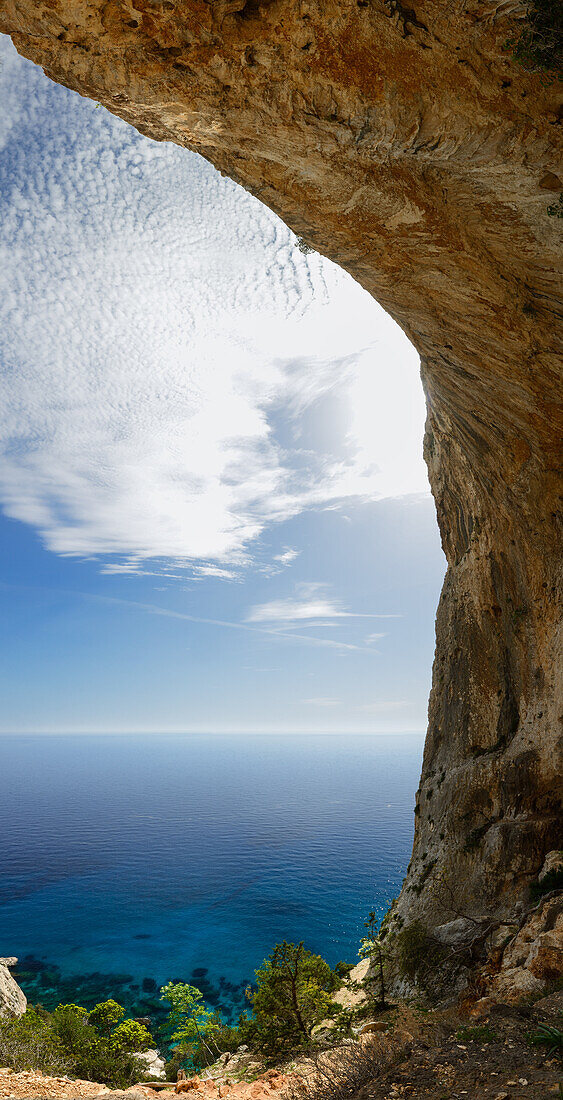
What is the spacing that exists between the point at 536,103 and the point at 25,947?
84603mm

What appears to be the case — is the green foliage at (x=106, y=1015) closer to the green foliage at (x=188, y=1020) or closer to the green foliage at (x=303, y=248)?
the green foliage at (x=188, y=1020)

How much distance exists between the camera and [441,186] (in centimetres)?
1143

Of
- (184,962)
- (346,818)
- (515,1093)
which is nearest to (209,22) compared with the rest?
(515,1093)

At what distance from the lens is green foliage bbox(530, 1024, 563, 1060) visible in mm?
7648

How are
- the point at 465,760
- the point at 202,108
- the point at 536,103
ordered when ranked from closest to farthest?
the point at 536,103 < the point at 202,108 < the point at 465,760

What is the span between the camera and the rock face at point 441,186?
8.81 m

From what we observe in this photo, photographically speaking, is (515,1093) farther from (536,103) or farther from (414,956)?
(536,103)

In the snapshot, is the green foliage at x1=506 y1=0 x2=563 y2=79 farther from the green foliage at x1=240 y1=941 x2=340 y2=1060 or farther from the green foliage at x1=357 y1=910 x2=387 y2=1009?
the green foliage at x1=240 y1=941 x2=340 y2=1060

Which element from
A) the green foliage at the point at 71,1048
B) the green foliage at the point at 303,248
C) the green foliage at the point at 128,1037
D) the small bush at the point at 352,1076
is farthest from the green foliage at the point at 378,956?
the green foliage at the point at 303,248

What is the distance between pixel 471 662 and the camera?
79.7 feet

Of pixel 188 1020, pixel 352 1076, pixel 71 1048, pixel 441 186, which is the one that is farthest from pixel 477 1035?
pixel 188 1020

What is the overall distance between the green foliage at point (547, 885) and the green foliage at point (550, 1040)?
330 inches

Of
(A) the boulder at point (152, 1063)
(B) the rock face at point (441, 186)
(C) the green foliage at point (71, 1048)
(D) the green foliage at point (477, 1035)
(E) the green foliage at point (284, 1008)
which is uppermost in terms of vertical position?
(B) the rock face at point (441, 186)

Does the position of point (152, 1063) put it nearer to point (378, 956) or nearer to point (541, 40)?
point (378, 956)
